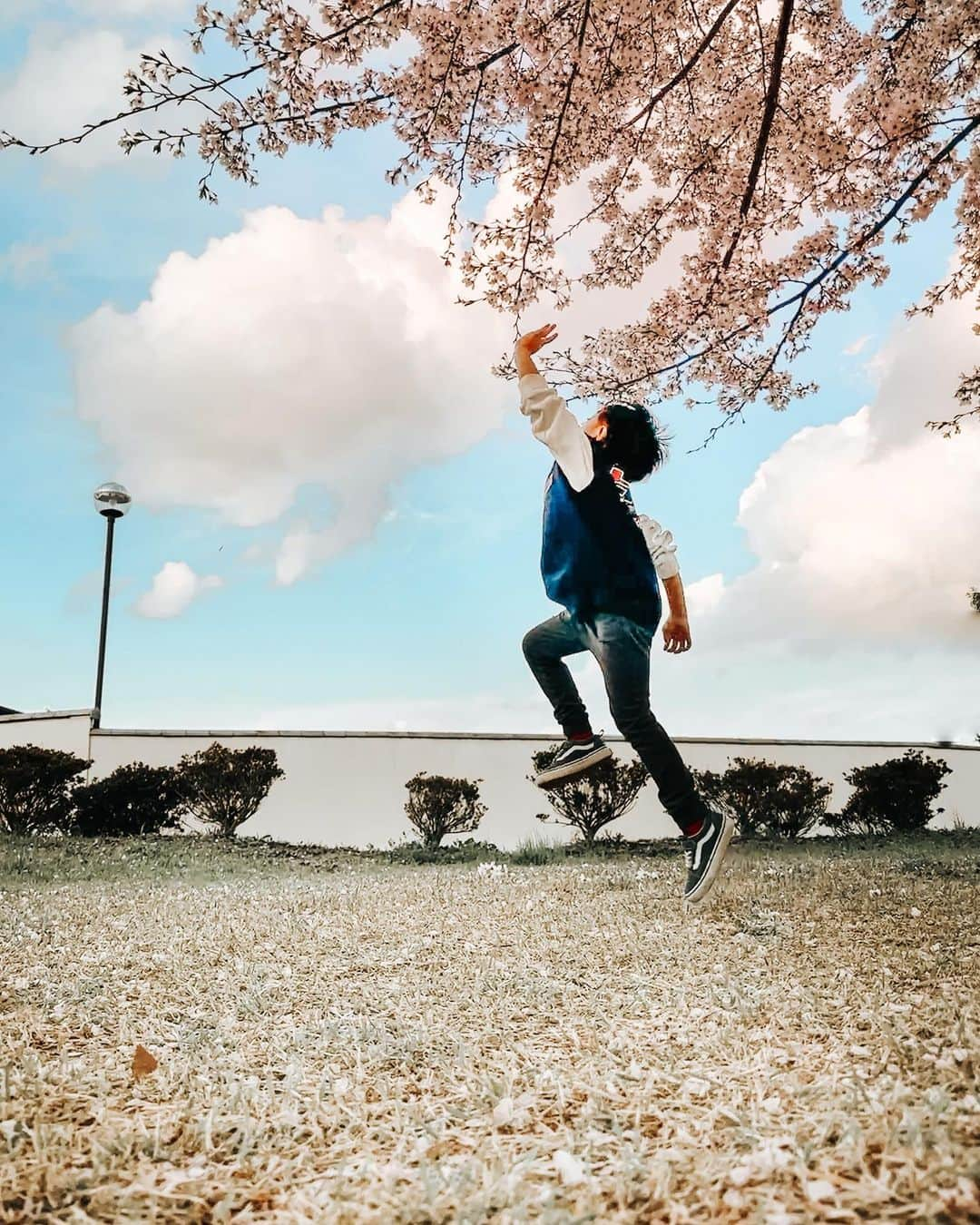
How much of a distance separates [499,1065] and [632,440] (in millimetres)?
2106

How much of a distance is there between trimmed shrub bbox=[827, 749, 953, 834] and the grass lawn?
6.18 meters

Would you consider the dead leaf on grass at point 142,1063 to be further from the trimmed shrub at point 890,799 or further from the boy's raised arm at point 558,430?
the trimmed shrub at point 890,799

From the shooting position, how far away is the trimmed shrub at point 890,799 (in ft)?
32.7

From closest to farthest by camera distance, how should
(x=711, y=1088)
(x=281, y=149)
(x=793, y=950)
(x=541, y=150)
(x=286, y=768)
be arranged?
1. (x=711, y=1088)
2. (x=793, y=950)
3. (x=281, y=149)
4. (x=541, y=150)
5. (x=286, y=768)

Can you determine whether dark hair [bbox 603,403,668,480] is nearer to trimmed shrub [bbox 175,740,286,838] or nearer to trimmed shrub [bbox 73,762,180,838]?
trimmed shrub [bbox 175,740,286,838]

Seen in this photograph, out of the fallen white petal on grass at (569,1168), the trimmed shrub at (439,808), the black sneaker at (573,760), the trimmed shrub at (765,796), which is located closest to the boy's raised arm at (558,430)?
the black sneaker at (573,760)

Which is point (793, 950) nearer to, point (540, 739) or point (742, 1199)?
point (742, 1199)

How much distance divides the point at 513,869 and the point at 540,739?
3164 millimetres

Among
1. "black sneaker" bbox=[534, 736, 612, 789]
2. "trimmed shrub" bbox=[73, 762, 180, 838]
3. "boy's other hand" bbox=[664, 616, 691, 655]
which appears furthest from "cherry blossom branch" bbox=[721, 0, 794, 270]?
"trimmed shrub" bbox=[73, 762, 180, 838]

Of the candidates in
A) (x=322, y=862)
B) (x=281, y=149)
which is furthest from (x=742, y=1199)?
(x=322, y=862)

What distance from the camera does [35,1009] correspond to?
2654 millimetres

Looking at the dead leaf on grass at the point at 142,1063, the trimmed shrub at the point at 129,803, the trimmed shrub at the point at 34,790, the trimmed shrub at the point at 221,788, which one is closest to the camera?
the dead leaf on grass at the point at 142,1063

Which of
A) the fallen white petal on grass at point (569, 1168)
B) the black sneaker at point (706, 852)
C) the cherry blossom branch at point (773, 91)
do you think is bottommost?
the fallen white petal on grass at point (569, 1168)

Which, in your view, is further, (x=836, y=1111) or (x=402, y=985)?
(x=402, y=985)
